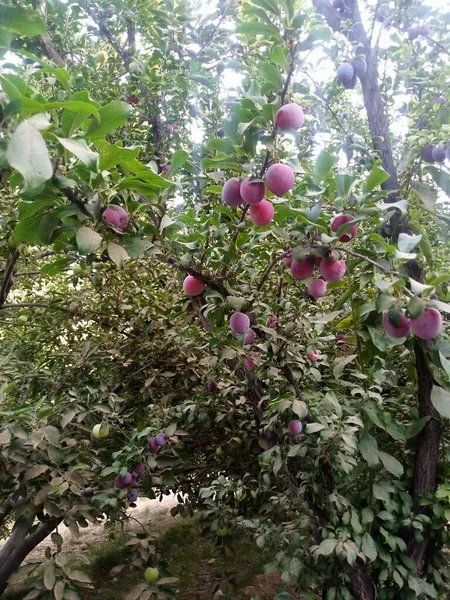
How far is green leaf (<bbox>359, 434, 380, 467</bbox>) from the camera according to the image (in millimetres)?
1294

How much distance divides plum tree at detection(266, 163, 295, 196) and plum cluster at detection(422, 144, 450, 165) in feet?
2.97

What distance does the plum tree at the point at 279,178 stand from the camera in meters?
0.92

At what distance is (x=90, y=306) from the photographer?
240 centimetres

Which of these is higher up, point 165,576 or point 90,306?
point 90,306

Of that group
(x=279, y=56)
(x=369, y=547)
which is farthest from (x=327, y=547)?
(x=279, y=56)

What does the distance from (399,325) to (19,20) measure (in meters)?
0.77

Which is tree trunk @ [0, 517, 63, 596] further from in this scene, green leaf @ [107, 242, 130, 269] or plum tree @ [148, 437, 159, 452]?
green leaf @ [107, 242, 130, 269]

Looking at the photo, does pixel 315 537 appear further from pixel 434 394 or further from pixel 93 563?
pixel 93 563

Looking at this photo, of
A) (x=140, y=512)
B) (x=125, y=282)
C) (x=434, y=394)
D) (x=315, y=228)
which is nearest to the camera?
(x=315, y=228)

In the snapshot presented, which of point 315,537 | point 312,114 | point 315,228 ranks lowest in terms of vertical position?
point 315,537

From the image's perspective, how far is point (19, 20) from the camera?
0.65m

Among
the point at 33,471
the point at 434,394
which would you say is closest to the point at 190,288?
the point at 434,394

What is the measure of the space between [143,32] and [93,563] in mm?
3669

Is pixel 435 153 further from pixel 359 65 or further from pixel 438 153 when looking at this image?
pixel 359 65
